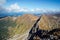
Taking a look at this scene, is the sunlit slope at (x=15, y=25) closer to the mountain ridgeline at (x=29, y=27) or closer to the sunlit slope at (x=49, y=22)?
the mountain ridgeline at (x=29, y=27)

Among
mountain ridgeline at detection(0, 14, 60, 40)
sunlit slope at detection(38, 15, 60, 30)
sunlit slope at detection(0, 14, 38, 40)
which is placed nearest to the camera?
mountain ridgeline at detection(0, 14, 60, 40)

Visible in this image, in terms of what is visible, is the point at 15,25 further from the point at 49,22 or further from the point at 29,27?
the point at 49,22

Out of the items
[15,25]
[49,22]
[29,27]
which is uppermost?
[49,22]

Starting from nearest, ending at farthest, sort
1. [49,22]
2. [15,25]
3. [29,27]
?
[49,22]
[29,27]
[15,25]

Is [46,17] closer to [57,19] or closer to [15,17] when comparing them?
[57,19]

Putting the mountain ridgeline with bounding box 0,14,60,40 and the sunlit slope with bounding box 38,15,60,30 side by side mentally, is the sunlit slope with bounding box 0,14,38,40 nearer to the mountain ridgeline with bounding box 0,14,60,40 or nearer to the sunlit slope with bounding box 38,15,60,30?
the mountain ridgeline with bounding box 0,14,60,40

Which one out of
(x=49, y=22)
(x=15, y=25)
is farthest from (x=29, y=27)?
(x=49, y=22)

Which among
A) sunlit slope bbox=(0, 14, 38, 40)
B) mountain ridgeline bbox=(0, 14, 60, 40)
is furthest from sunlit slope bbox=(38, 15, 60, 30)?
sunlit slope bbox=(0, 14, 38, 40)

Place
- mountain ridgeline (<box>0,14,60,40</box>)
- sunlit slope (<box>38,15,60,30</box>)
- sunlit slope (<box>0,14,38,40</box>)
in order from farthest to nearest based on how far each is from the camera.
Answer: sunlit slope (<box>0,14,38,40</box>) < sunlit slope (<box>38,15,60,30</box>) < mountain ridgeline (<box>0,14,60,40</box>)

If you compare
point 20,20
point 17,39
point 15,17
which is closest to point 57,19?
point 17,39
